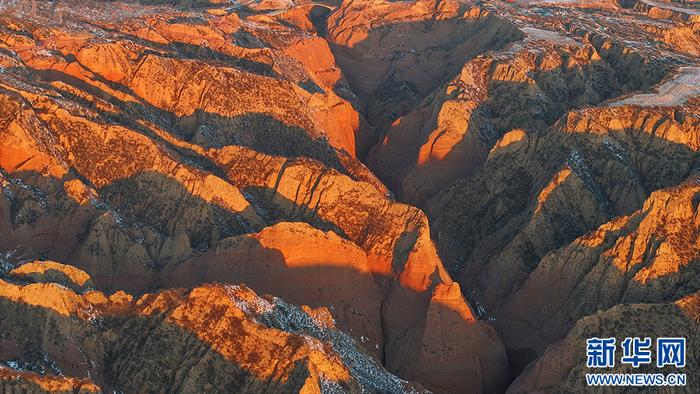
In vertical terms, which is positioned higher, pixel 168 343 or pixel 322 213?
pixel 168 343

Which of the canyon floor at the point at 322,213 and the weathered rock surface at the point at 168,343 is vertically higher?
the weathered rock surface at the point at 168,343

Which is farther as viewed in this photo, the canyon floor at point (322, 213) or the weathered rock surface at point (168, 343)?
the canyon floor at point (322, 213)

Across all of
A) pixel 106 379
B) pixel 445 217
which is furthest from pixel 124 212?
pixel 445 217

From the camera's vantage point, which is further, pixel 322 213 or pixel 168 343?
pixel 322 213

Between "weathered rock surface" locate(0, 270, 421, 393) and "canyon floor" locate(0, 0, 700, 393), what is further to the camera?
"canyon floor" locate(0, 0, 700, 393)

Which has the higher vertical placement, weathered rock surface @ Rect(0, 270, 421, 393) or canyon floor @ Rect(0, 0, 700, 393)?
weathered rock surface @ Rect(0, 270, 421, 393)

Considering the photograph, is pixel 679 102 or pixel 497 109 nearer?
pixel 679 102

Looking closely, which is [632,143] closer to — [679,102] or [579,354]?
[679,102]

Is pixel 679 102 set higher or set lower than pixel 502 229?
higher
